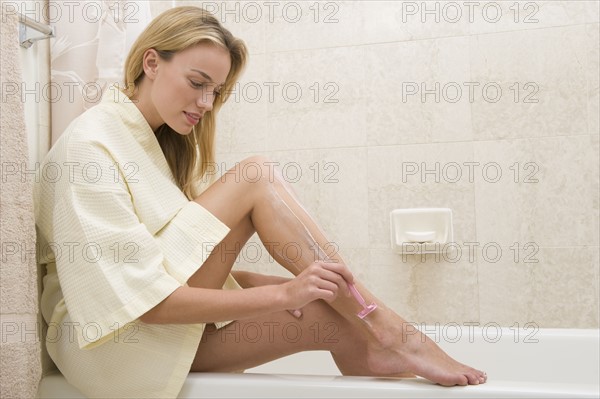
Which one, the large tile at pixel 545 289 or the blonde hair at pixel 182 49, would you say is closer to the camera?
the blonde hair at pixel 182 49

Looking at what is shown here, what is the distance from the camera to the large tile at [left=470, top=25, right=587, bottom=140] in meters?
2.09

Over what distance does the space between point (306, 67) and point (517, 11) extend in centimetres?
72

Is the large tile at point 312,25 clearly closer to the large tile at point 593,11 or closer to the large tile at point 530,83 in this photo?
the large tile at point 530,83

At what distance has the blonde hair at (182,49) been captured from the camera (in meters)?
1.41

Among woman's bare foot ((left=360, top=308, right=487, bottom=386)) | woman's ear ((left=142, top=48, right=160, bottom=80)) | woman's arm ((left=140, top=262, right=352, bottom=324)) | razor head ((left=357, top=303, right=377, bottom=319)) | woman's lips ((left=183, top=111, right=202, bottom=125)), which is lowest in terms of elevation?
woman's bare foot ((left=360, top=308, right=487, bottom=386))

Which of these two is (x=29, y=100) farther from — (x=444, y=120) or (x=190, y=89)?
(x=444, y=120)

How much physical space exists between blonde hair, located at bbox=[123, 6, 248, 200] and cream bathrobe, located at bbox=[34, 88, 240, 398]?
0.12m

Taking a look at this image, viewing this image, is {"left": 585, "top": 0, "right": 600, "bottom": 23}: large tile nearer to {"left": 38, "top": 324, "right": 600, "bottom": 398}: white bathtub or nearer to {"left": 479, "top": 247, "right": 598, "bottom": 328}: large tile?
{"left": 479, "top": 247, "right": 598, "bottom": 328}: large tile

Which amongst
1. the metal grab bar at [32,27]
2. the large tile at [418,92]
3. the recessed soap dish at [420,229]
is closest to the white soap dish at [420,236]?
the recessed soap dish at [420,229]

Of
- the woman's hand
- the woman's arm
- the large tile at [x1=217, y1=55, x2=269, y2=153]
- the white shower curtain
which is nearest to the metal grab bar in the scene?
the white shower curtain

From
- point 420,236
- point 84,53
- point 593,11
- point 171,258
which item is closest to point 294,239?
point 171,258

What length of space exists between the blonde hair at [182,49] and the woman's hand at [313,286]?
0.49 metres

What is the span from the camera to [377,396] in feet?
3.85

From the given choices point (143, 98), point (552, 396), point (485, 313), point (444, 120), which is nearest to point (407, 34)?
point (444, 120)
